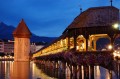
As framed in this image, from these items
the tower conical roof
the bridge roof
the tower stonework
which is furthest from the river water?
the tower conical roof

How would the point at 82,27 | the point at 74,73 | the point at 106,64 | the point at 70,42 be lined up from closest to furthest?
the point at 106,64 < the point at 82,27 < the point at 74,73 < the point at 70,42

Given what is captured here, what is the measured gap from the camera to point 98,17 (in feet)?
88.6

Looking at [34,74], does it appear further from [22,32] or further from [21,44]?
[22,32]

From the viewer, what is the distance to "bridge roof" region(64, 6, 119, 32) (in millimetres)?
26453

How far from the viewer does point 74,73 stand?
29.3 m

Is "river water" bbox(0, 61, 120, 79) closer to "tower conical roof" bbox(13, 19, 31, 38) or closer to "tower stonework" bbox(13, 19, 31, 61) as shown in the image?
"tower stonework" bbox(13, 19, 31, 61)

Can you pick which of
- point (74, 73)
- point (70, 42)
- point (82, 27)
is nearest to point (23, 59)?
point (70, 42)

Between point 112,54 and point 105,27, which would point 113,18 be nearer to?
point 105,27

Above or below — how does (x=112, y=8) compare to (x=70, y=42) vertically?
above

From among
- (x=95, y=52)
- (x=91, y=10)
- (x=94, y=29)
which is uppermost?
(x=91, y=10)

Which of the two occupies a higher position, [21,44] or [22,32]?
[22,32]

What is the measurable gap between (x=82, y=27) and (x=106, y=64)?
3870 mm

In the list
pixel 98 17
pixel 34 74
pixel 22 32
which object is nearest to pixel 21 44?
pixel 22 32

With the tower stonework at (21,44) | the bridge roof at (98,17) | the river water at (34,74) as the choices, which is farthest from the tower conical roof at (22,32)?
the bridge roof at (98,17)
